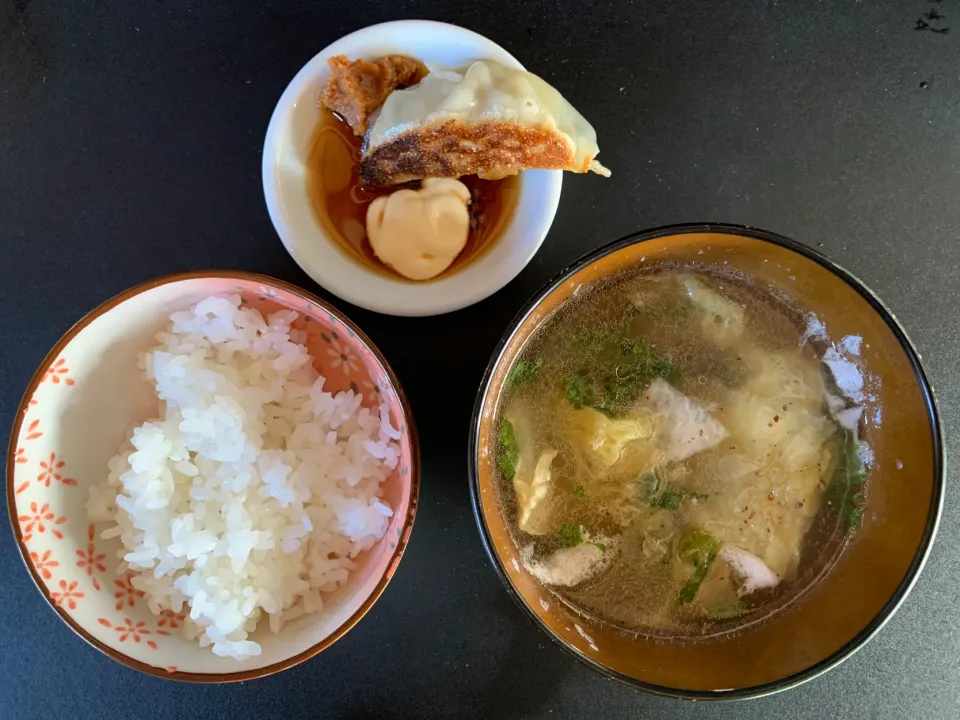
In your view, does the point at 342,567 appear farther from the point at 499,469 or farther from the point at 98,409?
the point at 98,409

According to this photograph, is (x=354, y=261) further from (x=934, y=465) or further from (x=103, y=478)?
(x=934, y=465)

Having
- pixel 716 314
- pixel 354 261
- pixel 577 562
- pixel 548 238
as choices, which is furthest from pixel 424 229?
pixel 577 562

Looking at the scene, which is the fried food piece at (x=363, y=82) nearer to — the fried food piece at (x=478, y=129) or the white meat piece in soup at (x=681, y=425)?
the fried food piece at (x=478, y=129)

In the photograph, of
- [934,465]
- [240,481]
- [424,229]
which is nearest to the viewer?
[934,465]

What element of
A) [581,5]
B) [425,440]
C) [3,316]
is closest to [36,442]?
[3,316]

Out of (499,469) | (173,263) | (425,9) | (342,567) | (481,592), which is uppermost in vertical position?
(425,9)
